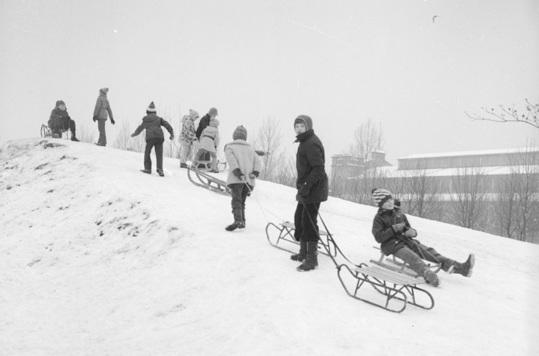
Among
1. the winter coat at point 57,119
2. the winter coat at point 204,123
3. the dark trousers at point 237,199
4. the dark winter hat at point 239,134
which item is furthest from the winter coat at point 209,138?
the winter coat at point 57,119

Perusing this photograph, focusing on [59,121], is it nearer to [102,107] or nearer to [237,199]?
[102,107]

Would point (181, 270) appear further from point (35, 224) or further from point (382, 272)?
point (35, 224)

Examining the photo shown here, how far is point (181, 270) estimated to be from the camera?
Result: 19.4 ft

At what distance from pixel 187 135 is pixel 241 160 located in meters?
7.34

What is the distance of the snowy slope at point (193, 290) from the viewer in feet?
13.9

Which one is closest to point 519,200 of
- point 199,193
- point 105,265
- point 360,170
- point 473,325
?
point 360,170

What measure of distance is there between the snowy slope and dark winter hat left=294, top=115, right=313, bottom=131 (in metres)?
2.07

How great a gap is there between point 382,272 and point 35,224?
7.27m

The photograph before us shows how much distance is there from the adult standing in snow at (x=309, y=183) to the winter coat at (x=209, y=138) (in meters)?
7.28

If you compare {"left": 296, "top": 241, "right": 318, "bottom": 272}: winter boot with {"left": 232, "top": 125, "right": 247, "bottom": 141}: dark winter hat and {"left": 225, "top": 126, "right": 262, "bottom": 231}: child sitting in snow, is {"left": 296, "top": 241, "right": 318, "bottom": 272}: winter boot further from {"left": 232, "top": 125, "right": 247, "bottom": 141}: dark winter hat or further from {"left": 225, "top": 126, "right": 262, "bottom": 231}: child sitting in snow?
{"left": 232, "top": 125, "right": 247, "bottom": 141}: dark winter hat

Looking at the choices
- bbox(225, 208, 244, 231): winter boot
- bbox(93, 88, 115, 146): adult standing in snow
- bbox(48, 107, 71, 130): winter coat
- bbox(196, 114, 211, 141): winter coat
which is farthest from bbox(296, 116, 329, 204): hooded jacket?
bbox(48, 107, 71, 130): winter coat

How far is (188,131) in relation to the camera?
47.0 ft

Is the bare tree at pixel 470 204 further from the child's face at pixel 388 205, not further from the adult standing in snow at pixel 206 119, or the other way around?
the child's face at pixel 388 205

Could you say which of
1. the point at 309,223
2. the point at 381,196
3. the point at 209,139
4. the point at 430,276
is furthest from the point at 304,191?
the point at 209,139
